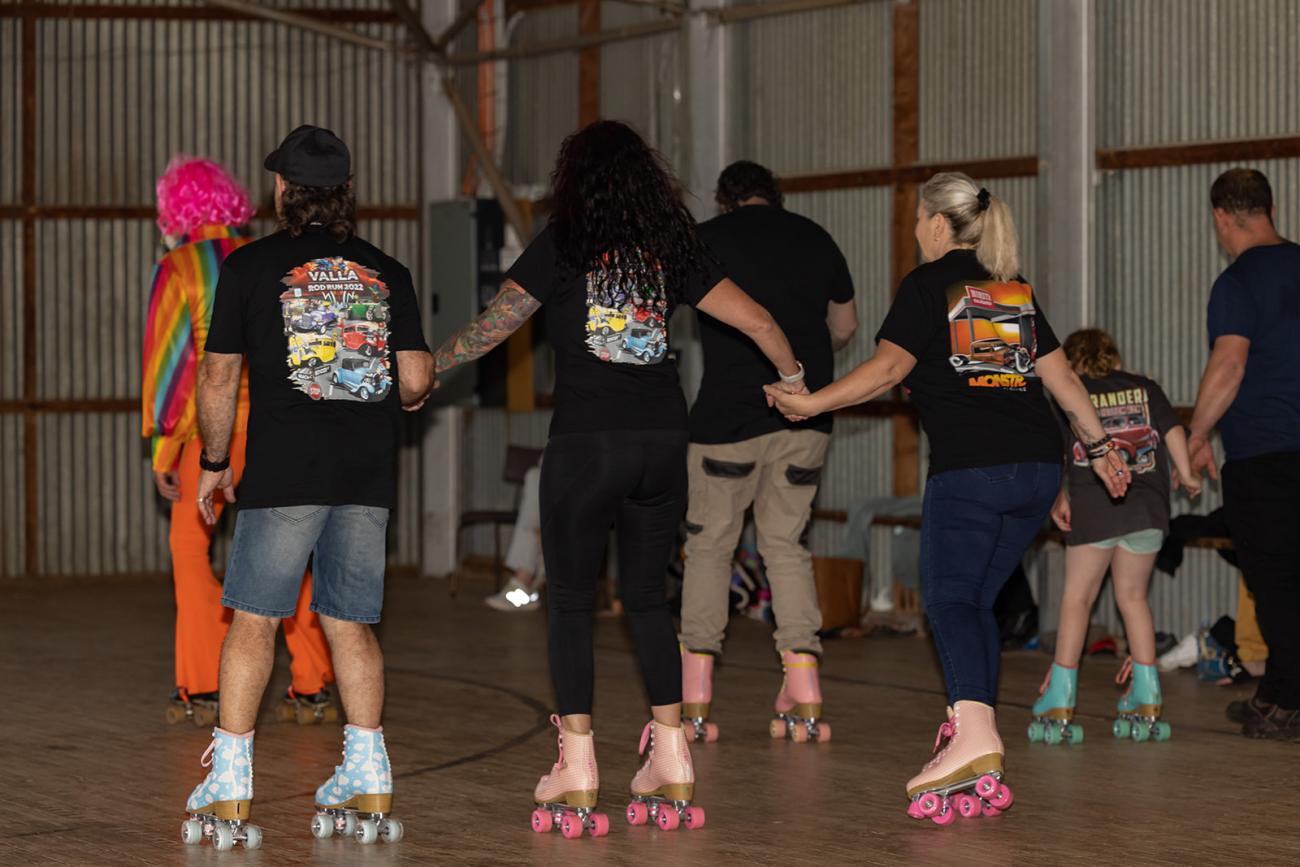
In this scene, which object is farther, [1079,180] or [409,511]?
[409,511]

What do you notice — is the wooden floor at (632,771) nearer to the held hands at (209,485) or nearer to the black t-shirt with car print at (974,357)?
the held hands at (209,485)

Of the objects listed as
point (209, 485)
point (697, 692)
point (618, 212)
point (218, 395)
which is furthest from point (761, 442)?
point (218, 395)

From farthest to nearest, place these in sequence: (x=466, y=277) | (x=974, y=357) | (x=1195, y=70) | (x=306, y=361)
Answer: (x=466, y=277)
(x=1195, y=70)
(x=974, y=357)
(x=306, y=361)

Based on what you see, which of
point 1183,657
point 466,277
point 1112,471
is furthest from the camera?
point 466,277

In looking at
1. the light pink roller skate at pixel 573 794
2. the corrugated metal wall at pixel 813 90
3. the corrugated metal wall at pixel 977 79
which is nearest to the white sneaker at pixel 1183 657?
the corrugated metal wall at pixel 977 79

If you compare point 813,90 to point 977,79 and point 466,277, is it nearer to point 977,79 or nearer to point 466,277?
point 977,79

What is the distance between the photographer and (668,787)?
5754 millimetres

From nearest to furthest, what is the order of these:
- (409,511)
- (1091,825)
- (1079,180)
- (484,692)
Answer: (1091,825), (484,692), (1079,180), (409,511)

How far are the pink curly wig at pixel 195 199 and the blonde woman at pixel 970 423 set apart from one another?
2.67 m

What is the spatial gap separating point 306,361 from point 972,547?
197 cm

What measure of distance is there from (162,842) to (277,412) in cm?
124

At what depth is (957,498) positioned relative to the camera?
5.90m

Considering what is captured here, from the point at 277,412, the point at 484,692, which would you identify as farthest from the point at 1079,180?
the point at 277,412

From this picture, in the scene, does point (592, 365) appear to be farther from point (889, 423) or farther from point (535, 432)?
point (535, 432)
